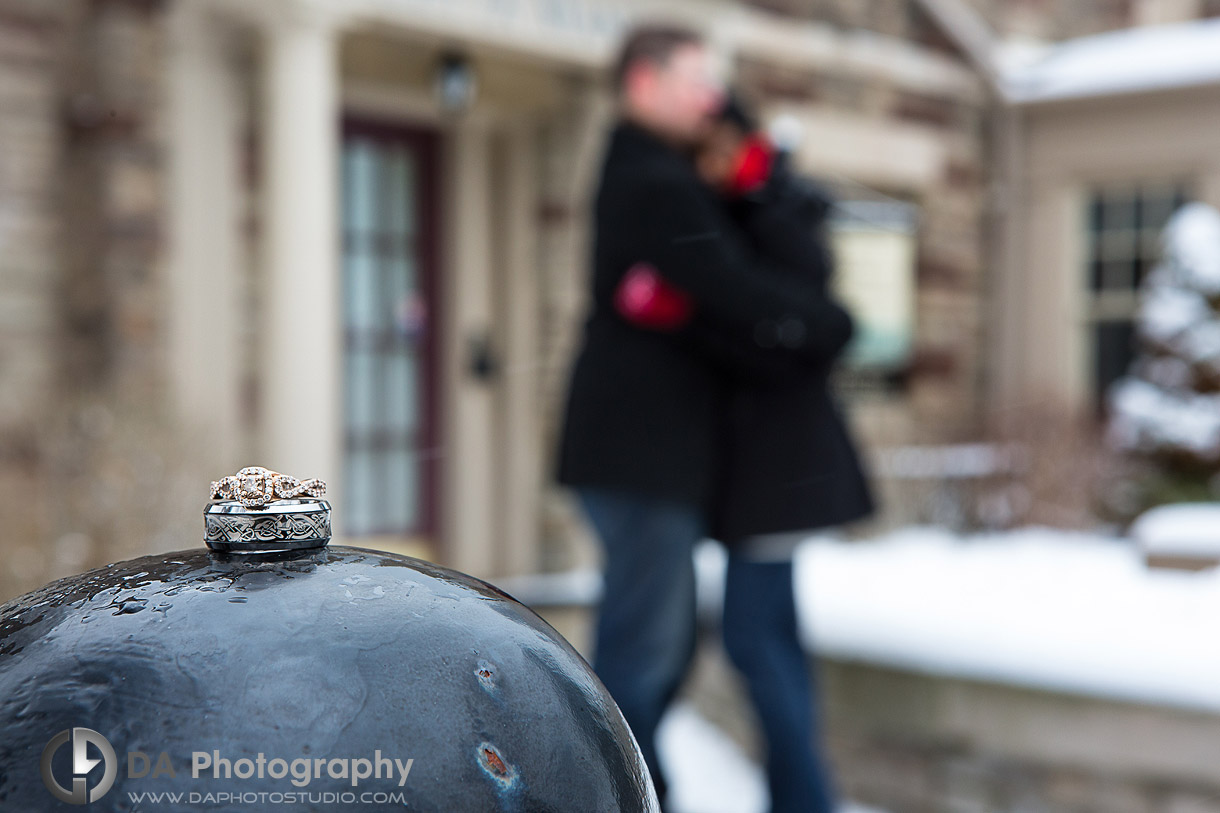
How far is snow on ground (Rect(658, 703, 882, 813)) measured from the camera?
119 inches

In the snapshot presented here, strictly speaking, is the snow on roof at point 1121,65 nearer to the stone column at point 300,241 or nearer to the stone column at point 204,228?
the stone column at point 300,241

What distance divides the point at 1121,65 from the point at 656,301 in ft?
23.6

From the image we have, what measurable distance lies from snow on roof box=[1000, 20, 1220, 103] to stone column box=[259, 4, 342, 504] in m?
5.72

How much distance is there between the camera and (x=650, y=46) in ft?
7.82

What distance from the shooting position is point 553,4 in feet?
17.6

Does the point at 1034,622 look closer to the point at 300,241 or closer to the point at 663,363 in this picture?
the point at 663,363

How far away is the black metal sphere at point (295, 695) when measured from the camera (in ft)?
2.77

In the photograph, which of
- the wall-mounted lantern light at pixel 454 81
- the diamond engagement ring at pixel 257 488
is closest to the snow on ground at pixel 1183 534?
the diamond engagement ring at pixel 257 488

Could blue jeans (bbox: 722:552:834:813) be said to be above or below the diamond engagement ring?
below

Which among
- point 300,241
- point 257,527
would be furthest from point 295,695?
point 300,241

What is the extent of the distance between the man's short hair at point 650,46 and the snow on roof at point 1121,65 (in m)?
6.66

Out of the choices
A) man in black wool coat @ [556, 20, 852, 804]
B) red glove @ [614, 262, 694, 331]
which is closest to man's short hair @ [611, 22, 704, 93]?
man in black wool coat @ [556, 20, 852, 804]

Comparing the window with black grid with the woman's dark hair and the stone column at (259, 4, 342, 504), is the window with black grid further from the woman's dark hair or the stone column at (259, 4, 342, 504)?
the woman's dark hair

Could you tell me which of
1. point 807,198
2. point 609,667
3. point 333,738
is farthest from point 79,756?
point 807,198
